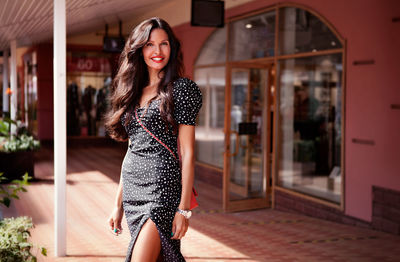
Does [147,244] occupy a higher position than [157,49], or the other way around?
[157,49]

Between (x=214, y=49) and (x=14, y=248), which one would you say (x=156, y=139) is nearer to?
(x=14, y=248)

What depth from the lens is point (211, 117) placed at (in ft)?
28.9

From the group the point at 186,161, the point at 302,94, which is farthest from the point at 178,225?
the point at 302,94

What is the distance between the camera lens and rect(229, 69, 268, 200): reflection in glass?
6.66 meters

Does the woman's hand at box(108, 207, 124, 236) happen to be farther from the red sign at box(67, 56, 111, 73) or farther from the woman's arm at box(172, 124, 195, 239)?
the red sign at box(67, 56, 111, 73)

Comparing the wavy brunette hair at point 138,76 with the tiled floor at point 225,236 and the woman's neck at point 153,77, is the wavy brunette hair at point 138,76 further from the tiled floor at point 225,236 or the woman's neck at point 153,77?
the tiled floor at point 225,236

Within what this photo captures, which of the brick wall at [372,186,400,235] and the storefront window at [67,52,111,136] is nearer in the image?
the brick wall at [372,186,400,235]

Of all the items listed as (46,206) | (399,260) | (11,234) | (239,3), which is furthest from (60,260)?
(239,3)

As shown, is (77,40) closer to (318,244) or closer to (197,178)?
(197,178)

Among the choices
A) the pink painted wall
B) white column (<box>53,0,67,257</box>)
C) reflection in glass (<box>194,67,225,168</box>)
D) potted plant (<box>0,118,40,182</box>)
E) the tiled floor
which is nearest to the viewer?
white column (<box>53,0,67,257</box>)

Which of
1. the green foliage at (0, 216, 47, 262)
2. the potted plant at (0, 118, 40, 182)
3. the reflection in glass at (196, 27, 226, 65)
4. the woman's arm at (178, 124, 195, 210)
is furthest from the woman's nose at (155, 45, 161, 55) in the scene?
the potted plant at (0, 118, 40, 182)

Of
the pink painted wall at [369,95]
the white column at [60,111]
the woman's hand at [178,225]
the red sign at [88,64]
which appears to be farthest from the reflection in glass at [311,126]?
the red sign at [88,64]

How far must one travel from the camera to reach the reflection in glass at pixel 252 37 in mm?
6879

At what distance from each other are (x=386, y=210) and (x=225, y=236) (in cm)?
172
